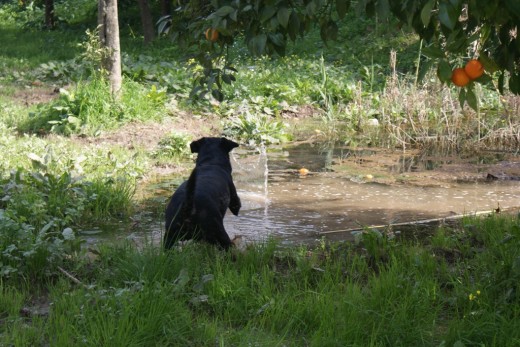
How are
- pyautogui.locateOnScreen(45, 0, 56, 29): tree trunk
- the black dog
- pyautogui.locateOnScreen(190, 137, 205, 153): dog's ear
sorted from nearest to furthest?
the black dog < pyautogui.locateOnScreen(190, 137, 205, 153): dog's ear < pyautogui.locateOnScreen(45, 0, 56, 29): tree trunk

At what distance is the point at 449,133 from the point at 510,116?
0.89m

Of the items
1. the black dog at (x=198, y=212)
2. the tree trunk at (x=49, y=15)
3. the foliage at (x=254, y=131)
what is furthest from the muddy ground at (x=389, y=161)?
the tree trunk at (x=49, y=15)

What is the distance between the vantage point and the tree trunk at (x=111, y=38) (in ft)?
38.6

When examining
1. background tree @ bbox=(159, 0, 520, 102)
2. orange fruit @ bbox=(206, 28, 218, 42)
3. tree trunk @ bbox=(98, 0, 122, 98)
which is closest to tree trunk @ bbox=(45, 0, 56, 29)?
tree trunk @ bbox=(98, 0, 122, 98)

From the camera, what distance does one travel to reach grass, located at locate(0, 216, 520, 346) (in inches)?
163

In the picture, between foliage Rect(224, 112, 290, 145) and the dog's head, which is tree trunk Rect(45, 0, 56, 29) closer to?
foliage Rect(224, 112, 290, 145)

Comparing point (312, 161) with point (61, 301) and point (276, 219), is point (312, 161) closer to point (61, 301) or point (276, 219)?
point (276, 219)

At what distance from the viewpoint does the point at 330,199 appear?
8.70 meters

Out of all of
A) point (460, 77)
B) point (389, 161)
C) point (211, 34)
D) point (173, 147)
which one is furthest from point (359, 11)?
point (389, 161)

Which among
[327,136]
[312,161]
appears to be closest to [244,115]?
[327,136]

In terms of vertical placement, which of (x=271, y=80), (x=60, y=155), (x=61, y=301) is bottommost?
(x=61, y=301)

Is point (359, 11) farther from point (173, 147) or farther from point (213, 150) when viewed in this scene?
point (173, 147)

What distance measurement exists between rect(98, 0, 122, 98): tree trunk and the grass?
666 centimetres

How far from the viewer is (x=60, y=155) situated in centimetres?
846
